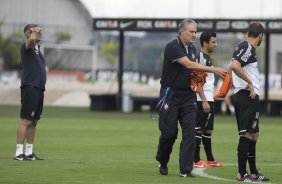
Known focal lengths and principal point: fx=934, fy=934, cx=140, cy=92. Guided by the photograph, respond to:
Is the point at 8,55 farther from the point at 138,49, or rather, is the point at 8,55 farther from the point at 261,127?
the point at 261,127

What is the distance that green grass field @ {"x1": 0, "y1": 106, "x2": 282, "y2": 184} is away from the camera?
1337 centimetres

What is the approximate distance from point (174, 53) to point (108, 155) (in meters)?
4.34

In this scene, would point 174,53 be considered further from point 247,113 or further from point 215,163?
point 215,163

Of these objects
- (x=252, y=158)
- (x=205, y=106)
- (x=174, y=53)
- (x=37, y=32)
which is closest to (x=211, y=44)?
(x=205, y=106)

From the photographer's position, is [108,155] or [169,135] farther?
[108,155]

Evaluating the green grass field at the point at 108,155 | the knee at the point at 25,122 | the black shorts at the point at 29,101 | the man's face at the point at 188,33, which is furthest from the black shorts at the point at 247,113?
the knee at the point at 25,122

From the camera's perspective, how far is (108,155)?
17453mm

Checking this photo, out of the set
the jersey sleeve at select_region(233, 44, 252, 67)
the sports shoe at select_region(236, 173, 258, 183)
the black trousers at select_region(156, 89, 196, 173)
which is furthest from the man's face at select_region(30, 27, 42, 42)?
the sports shoe at select_region(236, 173, 258, 183)

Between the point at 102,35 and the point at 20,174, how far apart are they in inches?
3684

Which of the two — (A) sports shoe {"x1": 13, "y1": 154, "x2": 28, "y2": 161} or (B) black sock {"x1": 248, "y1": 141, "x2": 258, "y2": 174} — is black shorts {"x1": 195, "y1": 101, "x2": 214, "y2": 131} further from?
(A) sports shoe {"x1": 13, "y1": 154, "x2": 28, "y2": 161}

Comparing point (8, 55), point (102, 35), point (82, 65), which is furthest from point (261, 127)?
point (102, 35)

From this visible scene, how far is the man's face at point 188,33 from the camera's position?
13.7 meters

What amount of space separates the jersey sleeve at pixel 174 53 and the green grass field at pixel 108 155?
5.72 feet

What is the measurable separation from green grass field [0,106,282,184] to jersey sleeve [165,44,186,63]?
174cm
